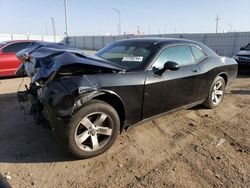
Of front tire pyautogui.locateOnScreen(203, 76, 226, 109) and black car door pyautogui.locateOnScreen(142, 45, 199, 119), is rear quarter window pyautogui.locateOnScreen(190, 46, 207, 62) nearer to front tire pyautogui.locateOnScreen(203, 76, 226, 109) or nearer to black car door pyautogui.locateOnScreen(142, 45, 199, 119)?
black car door pyautogui.locateOnScreen(142, 45, 199, 119)

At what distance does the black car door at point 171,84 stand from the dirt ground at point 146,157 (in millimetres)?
454

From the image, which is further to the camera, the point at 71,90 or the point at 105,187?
the point at 71,90

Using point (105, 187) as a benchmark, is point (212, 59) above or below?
above

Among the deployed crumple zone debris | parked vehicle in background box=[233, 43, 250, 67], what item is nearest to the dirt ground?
the deployed crumple zone debris

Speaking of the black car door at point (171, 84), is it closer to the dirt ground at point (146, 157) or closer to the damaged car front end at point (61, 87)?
the dirt ground at point (146, 157)

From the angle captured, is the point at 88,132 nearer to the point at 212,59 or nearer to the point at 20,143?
the point at 20,143

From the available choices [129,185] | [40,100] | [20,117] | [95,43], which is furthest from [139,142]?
Result: [95,43]

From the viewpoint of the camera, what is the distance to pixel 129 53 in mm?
4141

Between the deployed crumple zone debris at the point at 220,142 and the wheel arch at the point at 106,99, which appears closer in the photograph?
the wheel arch at the point at 106,99

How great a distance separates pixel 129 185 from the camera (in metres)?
2.70

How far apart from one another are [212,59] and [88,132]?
3254 millimetres

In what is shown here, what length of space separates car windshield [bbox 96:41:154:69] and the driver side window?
0.73ft

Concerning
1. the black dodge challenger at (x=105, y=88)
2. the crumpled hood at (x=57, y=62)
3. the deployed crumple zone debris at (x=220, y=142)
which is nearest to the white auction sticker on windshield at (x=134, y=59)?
the black dodge challenger at (x=105, y=88)

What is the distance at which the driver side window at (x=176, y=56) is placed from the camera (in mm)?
3893
